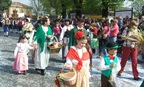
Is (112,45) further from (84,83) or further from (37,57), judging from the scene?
(37,57)

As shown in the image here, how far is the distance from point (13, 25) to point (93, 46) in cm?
2003

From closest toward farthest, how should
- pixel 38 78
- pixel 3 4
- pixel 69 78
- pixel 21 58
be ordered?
pixel 69 78, pixel 38 78, pixel 21 58, pixel 3 4

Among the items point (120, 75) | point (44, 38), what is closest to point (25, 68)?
point (44, 38)

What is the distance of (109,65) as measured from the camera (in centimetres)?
552

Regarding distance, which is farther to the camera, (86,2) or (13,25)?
(13,25)

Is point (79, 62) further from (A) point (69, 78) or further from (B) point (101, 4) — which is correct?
(B) point (101, 4)

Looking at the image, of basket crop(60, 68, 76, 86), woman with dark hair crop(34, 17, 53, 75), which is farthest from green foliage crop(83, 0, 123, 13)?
basket crop(60, 68, 76, 86)

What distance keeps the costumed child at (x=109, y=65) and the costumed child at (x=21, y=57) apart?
11.8 ft

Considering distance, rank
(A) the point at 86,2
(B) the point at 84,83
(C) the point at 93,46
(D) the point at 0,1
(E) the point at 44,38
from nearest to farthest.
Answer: (B) the point at 84,83 < (E) the point at 44,38 < (C) the point at 93,46 < (A) the point at 86,2 < (D) the point at 0,1

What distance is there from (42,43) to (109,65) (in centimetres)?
346

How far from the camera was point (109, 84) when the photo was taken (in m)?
5.77

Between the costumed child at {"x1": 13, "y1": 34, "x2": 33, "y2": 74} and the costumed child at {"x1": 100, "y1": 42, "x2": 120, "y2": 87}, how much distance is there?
3.60 m

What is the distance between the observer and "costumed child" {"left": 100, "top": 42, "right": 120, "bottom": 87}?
5.50 metres

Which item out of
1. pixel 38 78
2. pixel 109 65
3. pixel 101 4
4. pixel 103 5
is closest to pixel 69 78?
pixel 109 65
